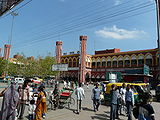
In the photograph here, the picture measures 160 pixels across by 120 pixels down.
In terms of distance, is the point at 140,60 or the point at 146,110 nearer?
the point at 146,110

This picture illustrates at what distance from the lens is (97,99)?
902 centimetres

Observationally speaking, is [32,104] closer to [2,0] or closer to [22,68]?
[2,0]

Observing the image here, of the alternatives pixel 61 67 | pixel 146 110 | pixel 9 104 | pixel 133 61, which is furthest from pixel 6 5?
pixel 133 61

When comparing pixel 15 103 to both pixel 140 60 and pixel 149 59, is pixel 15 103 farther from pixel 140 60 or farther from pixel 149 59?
pixel 140 60

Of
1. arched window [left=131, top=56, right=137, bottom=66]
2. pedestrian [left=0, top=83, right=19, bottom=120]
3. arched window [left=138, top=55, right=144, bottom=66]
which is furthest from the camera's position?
arched window [left=131, top=56, right=137, bottom=66]

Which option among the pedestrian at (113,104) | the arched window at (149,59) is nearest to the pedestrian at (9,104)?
the pedestrian at (113,104)

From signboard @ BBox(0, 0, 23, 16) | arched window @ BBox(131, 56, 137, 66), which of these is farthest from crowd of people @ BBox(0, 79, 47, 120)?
arched window @ BBox(131, 56, 137, 66)

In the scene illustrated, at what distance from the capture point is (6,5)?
11.3m

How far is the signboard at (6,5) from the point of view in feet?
34.8

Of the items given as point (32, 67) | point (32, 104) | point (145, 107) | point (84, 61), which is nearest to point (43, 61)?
point (32, 67)

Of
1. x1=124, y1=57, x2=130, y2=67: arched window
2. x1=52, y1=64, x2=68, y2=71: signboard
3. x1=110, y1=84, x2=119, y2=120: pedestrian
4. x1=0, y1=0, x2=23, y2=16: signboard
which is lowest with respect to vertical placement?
x1=110, y1=84, x2=119, y2=120: pedestrian

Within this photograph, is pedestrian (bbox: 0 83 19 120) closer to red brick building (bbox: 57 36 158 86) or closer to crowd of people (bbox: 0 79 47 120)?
crowd of people (bbox: 0 79 47 120)

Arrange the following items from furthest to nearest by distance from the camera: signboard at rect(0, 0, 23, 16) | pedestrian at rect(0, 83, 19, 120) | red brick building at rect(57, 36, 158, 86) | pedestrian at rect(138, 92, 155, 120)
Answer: red brick building at rect(57, 36, 158, 86), signboard at rect(0, 0, 23, 16), pedestrian at rect(0, 83, 19, 120), pedestrian at rect(138, 92, 155, 120)

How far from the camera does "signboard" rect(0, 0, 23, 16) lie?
10616 mm
